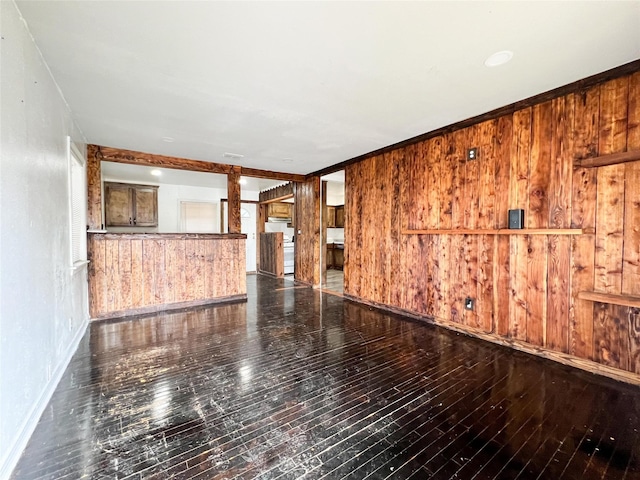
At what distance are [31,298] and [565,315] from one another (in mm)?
4120

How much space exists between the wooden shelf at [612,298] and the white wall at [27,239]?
3.92m

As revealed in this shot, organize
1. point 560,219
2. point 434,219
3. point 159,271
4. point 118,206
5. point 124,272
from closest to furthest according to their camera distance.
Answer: point 560,219
point 434,219
point 124,272
point 159,271
point 118,206

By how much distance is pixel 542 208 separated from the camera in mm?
2732

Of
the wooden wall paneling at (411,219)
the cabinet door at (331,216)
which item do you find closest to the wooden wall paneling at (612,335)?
the wooden wall paneling at (411,219)

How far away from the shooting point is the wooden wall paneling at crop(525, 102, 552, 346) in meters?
2.71

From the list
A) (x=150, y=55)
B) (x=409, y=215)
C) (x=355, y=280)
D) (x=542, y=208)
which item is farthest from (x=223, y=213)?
(x=542, y=208)

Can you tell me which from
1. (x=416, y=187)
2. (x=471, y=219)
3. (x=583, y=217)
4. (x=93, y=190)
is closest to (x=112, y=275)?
(x=93, y=190)

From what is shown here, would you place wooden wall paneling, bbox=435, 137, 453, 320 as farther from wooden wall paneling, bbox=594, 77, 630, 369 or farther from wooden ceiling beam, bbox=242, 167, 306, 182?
wooden ceiling beam, bbox=242, 167, 306, 182

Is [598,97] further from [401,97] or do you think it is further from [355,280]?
[355,280]

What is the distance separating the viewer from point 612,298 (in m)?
2.25

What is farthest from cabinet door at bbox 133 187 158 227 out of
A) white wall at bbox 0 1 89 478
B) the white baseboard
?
the white baseboard

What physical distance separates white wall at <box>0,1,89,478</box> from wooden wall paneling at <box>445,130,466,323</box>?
12.5 ft

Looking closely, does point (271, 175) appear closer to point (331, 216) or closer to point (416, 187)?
point (416, 187)

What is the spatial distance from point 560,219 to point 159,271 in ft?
16.6
